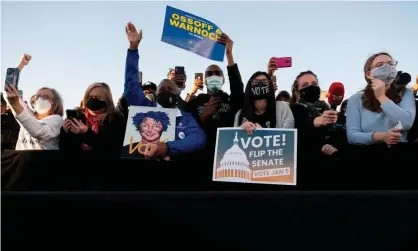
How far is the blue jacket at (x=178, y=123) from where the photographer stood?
3281mm

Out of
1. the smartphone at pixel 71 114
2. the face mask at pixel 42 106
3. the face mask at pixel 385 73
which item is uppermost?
the face mask at pixel 385 73

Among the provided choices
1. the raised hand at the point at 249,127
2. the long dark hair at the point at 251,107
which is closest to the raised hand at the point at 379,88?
the long dark hair at the point at 251,107

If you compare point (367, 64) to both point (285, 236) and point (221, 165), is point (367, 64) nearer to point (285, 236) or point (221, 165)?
point (221, 165)

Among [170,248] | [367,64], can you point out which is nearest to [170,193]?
[170,248]

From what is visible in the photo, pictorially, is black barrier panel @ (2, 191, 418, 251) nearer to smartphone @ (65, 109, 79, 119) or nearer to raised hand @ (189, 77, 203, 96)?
smartphone @ (65, 109, 79, 119)

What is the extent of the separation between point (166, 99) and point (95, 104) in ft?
2.10

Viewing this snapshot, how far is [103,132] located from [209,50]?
5.10 feet

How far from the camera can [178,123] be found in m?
3.43

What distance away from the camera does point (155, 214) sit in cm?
167

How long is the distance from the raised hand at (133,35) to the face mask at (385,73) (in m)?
2.16

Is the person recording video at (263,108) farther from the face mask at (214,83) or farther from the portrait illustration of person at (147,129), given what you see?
the face mask at (214,83)

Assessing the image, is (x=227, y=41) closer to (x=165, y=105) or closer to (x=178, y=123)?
(x=165, y=105)

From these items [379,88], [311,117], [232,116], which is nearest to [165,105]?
[232,116]

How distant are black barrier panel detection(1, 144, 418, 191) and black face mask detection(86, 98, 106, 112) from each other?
79cm
